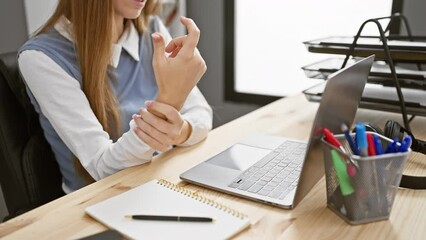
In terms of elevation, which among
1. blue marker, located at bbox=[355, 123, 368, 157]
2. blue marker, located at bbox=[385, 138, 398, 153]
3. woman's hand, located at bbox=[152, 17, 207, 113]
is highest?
woman's hand, located at bbox=[152, 17, 207, 113]

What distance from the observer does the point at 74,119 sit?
0.86m

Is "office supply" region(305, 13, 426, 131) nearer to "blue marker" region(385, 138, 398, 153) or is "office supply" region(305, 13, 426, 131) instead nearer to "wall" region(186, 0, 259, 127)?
"blue marker" region(385, 138, 398, 153)

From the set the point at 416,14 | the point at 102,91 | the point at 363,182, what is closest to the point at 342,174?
the point at 363,182

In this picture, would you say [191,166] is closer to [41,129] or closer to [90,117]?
[90,117]

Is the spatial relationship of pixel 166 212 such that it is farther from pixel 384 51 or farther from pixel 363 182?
pixel 384 51

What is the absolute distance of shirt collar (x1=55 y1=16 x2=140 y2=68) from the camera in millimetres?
979

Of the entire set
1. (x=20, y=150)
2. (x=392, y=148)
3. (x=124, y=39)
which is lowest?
(x=20, y=150)

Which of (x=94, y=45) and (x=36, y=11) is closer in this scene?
(x=94, y=45)

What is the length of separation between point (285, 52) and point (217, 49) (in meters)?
0.38

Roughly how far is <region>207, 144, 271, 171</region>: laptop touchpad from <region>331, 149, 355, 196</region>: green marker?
0.76 feet

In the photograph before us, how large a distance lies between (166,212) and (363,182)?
29cm

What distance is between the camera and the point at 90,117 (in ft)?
2.86

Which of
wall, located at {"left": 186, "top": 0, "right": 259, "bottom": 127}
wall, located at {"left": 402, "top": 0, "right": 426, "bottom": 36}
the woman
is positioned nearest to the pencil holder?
the woman

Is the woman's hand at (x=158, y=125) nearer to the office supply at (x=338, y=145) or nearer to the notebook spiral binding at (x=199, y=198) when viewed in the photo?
the notebook spiral binding at (x=199, y=198)
